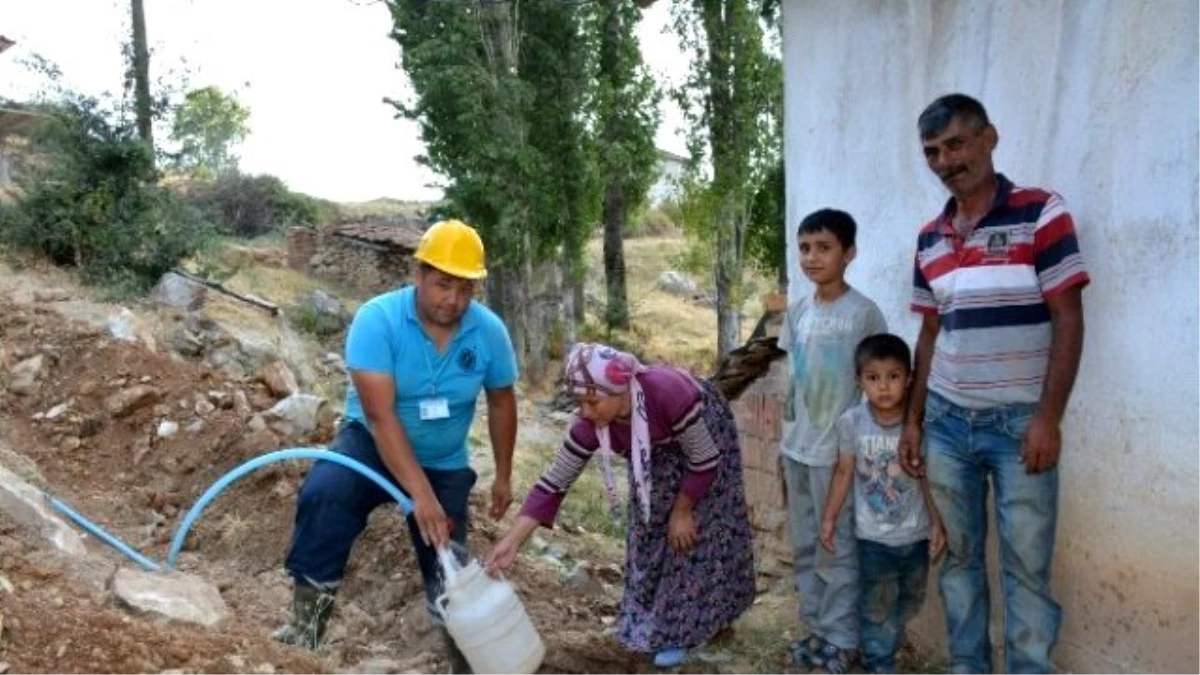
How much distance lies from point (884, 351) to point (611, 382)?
0.83 meters

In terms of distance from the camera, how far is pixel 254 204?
2175cm

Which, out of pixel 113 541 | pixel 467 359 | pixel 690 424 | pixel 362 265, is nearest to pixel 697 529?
pixel 690 424

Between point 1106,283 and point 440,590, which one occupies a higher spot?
point 1106,283

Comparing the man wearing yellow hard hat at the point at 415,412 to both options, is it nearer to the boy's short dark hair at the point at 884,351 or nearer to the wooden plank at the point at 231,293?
the boy's short dark hair at the point at 884,351

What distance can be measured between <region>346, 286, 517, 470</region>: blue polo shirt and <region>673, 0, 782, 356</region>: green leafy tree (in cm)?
1292

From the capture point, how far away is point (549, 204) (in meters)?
14.2

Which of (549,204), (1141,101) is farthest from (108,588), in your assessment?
(549,204)

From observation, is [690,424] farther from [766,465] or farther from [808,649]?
[766,465]

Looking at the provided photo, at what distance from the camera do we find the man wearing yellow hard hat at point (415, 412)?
9.75 ft

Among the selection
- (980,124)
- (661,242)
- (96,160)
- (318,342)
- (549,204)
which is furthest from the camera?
(661,242)

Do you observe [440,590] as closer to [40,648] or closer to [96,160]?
[40,648]

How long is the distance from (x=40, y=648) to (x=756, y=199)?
14626 millimetres

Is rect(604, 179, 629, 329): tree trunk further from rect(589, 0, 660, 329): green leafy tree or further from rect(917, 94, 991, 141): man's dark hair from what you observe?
rect(917, 94, 991, 141): man's dark hair

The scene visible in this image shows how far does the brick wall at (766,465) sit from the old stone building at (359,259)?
14.1 metres
